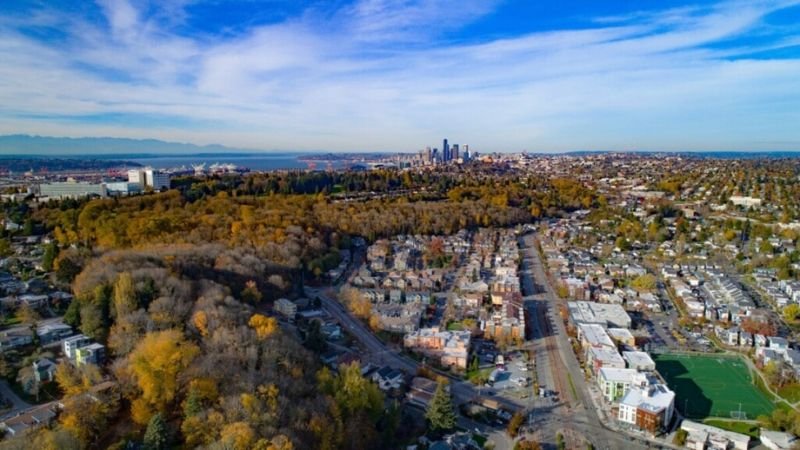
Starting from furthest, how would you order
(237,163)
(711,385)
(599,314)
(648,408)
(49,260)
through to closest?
1. (237,163)
2. (49,260)
3. (599,314)
4. (711,385)
5. (648,408)

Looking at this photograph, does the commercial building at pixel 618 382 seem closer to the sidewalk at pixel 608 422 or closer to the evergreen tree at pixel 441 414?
the sidewalk at pixel 608 422

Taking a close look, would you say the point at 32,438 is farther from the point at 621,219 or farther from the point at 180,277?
the point at 621,219

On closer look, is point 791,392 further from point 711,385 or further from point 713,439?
point 713,439

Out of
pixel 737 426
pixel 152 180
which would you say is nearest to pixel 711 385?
pixel 737 426

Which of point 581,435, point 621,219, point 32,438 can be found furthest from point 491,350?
point 621,219

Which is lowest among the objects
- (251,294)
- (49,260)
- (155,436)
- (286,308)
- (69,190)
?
(286,308)

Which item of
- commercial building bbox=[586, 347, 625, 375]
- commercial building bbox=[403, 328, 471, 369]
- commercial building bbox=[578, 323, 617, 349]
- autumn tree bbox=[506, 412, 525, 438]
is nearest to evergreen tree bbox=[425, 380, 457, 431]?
autumn tree bbox=[506, 412, 525, 438]

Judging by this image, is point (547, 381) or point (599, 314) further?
point (599, 314)

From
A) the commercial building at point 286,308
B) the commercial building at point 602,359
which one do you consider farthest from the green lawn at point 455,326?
the commercial building at point 286,308
